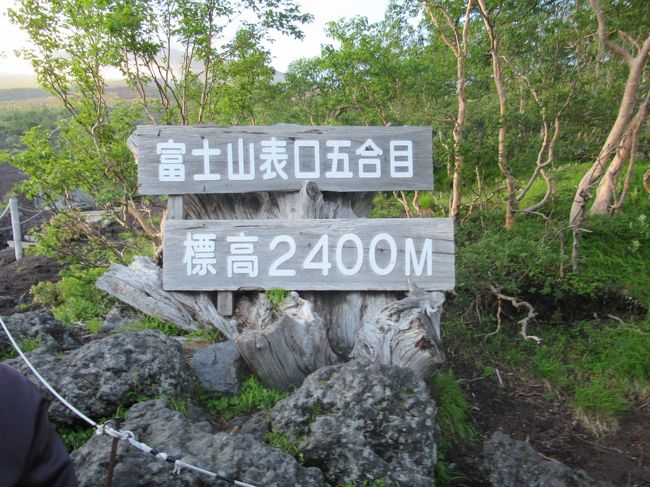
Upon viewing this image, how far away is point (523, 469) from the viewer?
8.18 ft

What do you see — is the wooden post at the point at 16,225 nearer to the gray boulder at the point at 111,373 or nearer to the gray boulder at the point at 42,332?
the gray boulder at the point at 42,332

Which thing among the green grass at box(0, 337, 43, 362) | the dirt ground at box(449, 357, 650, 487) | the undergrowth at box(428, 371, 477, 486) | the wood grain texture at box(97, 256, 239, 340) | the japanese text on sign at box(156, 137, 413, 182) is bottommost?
the dirt ground at box(449, 357, 650, 487)

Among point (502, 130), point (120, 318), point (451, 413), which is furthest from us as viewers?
point (502, 130)

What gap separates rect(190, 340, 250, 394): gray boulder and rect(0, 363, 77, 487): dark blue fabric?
192cm

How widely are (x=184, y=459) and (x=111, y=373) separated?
0.83 metres

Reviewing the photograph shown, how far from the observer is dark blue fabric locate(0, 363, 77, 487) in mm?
1114

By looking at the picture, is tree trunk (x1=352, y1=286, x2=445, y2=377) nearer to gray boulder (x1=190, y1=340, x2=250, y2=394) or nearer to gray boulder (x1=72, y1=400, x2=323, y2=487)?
gray boulder (x1=190, y1=340, x2=250, y2=394)

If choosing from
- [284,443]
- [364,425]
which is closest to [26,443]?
[284,443]

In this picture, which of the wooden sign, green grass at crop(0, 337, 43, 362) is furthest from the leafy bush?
the wooden sign

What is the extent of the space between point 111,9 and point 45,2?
0.98 m

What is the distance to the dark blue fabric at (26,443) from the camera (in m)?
1.11

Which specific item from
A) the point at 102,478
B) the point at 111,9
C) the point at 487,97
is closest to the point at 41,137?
the point at 111,9

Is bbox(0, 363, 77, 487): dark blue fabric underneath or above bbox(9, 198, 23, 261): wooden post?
underneath

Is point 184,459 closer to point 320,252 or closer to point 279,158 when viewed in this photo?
point 320,252
